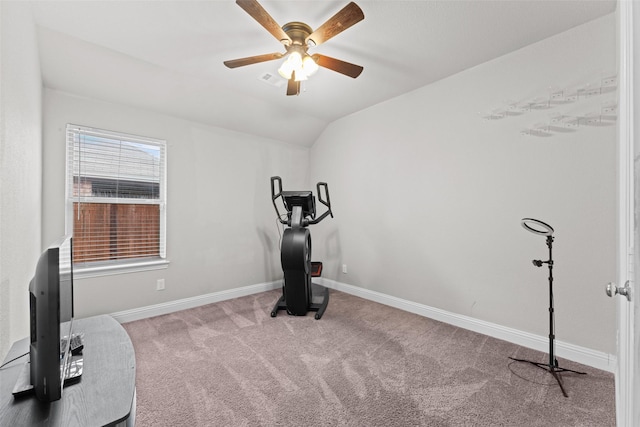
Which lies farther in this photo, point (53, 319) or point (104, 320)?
point (104, 320)

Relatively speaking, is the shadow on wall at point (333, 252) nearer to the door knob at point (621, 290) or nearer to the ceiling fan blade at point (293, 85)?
the ceiling fan blade at point (293, 85)

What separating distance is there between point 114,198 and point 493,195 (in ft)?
12.5

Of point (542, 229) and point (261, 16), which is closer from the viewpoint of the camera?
point (261, 16)

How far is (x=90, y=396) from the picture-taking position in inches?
35.2

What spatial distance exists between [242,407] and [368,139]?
3.18 meters

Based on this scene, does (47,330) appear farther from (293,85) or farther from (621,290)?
(293,85)

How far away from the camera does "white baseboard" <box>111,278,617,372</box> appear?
2150 mm

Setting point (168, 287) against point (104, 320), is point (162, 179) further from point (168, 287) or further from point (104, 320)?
point (104, 320)

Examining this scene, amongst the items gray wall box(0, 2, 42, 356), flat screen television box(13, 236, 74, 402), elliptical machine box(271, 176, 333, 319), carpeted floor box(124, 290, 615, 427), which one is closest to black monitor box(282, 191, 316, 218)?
elliptical machine box(271, 176, 333, 319)

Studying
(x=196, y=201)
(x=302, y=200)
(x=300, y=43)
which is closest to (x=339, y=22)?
(x=300, y=43)

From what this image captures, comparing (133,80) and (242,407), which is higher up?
(133,80)

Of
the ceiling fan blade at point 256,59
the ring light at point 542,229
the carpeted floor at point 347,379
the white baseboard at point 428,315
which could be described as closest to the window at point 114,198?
the white baseboard at point 428,315

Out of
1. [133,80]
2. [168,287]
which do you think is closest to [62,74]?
[133,80]

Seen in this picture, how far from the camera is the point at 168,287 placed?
3.27m
